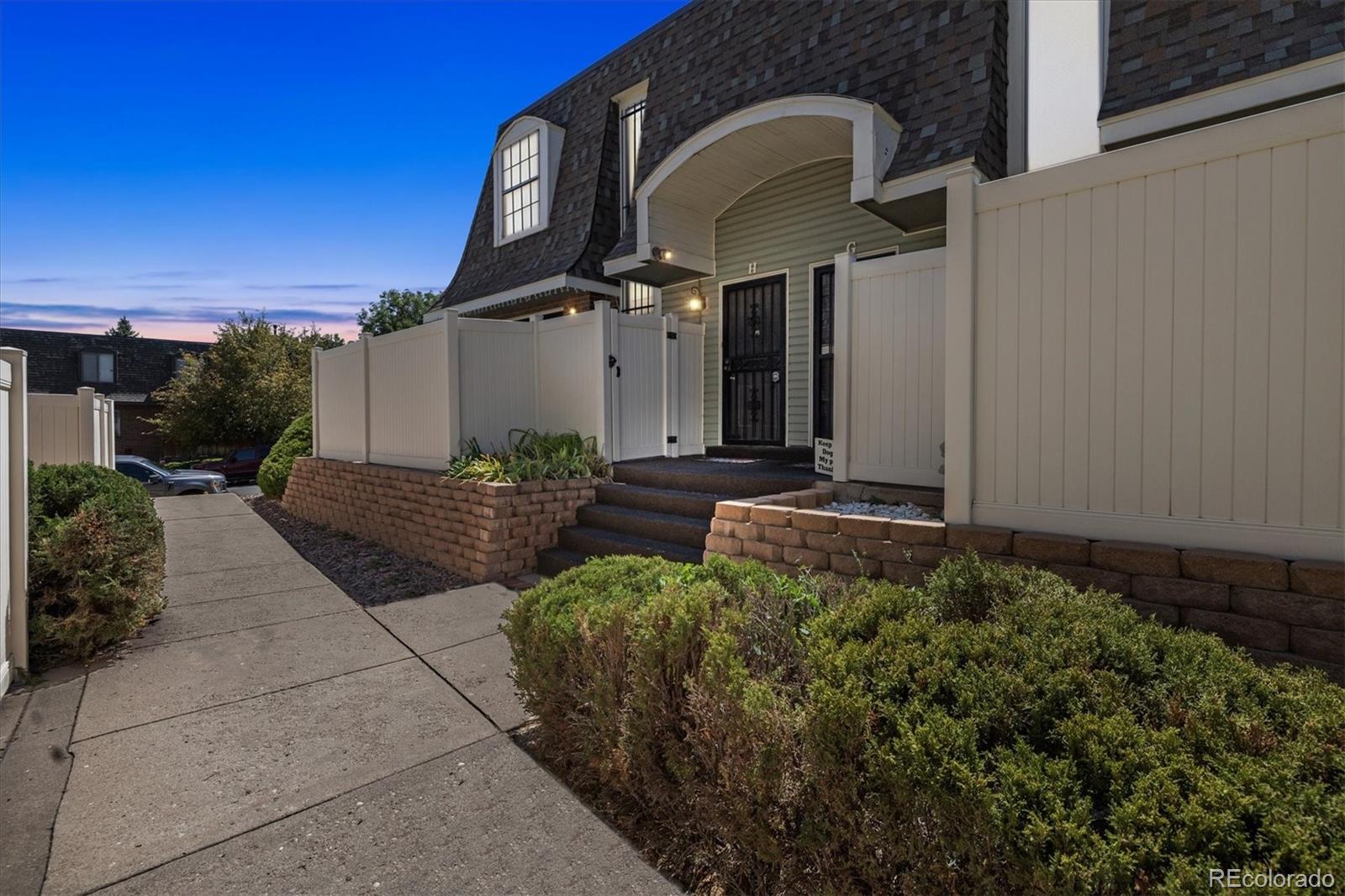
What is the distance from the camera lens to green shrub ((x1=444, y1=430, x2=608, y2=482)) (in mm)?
6625

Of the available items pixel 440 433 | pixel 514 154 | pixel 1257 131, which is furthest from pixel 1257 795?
pixel 514 154

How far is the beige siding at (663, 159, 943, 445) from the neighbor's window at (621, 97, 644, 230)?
175 cm

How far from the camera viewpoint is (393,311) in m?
41.3

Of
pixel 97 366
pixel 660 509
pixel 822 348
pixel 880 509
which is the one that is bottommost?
pixel 660 509

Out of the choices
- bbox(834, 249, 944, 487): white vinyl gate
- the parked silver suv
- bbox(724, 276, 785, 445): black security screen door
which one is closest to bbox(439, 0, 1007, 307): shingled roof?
bbox(834, 249, 944, 487): white vinyl gate

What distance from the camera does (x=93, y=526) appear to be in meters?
4.04

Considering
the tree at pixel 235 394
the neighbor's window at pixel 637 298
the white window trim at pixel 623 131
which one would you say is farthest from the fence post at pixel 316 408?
the tree at pixel 235 394

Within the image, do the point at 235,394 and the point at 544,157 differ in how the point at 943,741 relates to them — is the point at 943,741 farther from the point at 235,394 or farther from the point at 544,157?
the point at 235,394

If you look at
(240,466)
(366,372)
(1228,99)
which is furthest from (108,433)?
(240,466)

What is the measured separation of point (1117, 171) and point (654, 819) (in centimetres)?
371

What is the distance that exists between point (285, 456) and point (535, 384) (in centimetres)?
780

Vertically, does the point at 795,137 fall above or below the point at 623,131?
below

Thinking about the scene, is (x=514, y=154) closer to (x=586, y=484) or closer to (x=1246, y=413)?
(x=586, y=484)

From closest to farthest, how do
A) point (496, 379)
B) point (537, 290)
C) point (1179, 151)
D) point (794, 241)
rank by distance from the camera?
point (1179, 151), point (496, 379), point (794, 241), point (537, 290)
